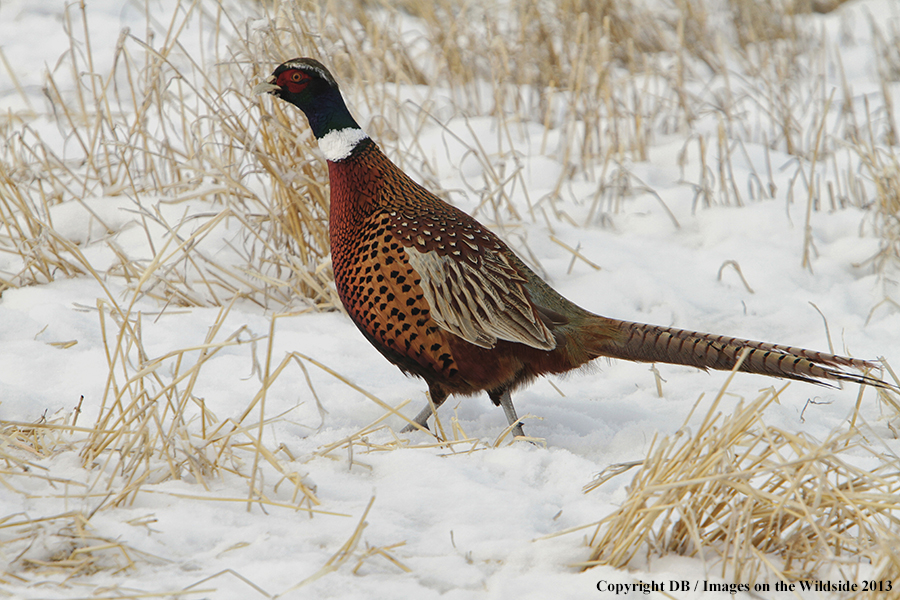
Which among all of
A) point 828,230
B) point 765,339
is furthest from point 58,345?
point 828,230

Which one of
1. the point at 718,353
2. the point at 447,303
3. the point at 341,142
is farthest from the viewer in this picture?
the point at 341,142

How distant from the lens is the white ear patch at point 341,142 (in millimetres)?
2637

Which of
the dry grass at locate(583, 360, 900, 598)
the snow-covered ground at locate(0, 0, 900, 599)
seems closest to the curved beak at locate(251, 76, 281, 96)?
Result: the snow-covered ground at locate(0, 0, 900, 599)

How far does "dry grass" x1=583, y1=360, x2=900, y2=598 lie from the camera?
149 centimetres

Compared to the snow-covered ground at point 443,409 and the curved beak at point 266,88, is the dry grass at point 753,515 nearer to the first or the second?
the snow-covered ground at point 443,409

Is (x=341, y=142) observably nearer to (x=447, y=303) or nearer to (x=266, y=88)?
(x=266, y=88)

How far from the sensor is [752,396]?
2.68 metres

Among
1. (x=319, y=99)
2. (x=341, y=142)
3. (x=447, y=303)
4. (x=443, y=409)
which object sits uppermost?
(x=319, y=99)

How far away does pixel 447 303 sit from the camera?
2.40 meters

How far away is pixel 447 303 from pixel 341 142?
0.69m

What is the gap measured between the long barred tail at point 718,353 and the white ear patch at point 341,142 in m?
1.01

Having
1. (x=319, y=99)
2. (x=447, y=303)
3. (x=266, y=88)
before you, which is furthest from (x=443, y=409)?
(x=266, y=88)

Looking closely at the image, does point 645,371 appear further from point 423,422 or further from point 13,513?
point 13,513

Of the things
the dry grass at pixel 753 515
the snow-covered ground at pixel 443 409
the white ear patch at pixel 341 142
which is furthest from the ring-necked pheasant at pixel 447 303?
the dry grass at pixel 753 515
